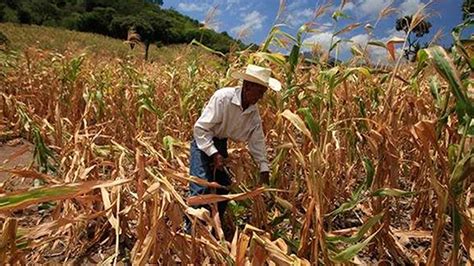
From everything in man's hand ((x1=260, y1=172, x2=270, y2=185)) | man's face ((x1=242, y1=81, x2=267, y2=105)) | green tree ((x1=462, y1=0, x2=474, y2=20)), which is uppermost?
green tree ((x1=462, y1=0, x2=474, y2=20))

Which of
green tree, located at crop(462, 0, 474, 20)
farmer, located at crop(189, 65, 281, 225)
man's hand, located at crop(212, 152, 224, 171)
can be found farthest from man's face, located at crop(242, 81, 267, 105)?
green tree, located at crop(462, 0, 474, 20)

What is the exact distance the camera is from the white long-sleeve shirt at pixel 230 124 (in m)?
Answer: 2.38

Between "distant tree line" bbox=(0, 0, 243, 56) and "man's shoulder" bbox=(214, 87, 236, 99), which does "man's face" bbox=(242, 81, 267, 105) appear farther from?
"distant tree line" bbox=(0, 0, 243, 56)

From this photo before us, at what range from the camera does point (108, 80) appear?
475cm

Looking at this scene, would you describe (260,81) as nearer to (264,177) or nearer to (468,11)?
(264,177)

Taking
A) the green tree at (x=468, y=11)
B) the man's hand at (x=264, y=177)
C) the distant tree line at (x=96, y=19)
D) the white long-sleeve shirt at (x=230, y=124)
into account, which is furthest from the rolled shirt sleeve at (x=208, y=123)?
the distant tree line at (x=96, y=19)

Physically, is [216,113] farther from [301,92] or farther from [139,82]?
[139,82]

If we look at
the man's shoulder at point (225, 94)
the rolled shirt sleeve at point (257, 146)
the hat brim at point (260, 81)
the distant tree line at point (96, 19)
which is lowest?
the distant tree line at point (96, 19)

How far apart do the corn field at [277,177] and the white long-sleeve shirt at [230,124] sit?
12cm

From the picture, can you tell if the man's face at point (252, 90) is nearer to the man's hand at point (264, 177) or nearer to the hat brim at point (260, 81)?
the hat brim at point (260, 81)

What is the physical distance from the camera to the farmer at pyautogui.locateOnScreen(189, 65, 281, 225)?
2.34 metres

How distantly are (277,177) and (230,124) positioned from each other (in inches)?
16.8

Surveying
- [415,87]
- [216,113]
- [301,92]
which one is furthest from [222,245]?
[415,87]

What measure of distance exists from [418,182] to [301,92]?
0.96 m
